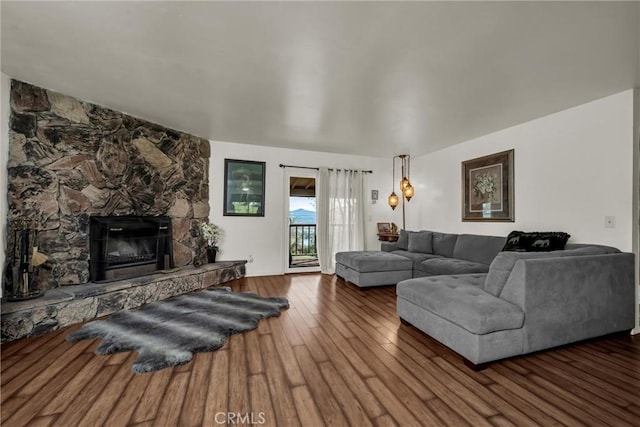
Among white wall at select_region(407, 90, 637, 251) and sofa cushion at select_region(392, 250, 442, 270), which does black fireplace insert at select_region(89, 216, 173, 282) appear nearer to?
sofa cushion at select_region(392, 250, 442, 270)

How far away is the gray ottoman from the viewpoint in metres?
4.10

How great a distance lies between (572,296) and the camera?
224cm

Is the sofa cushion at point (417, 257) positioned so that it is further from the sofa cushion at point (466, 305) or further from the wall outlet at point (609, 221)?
the wall outlet at point (609, 221)

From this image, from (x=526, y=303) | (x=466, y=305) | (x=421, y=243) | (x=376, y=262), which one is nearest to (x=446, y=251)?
(x=421, y=243)

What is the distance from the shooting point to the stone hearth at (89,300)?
7.77 ft

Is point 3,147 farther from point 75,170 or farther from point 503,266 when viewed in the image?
point 503,266

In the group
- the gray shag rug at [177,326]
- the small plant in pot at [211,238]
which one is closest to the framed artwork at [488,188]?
the gray shag rug at [177,326]

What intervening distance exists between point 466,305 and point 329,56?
86.7 inches

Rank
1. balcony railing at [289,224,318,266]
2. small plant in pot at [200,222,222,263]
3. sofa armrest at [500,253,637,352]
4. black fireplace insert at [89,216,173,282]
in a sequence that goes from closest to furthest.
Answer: sofa armrest at [500,253,637,352]
black fireplace insert at [89,216,173,282]
small plant in pot at [200,222,222,263]
balcony railing at [289,224,318,266]

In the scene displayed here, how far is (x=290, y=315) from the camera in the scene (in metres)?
3.06

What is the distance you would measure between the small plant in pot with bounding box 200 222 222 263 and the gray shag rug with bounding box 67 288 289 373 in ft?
3.27

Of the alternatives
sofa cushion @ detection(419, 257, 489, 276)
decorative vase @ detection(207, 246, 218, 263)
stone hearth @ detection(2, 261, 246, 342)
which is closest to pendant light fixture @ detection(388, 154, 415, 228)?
sofa cushion @ detection(419, 257, 489, 276)

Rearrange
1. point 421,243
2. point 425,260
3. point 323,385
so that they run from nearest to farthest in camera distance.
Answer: point 323,385, point 425,260, point 421,243

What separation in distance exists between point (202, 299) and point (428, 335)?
106 inches
